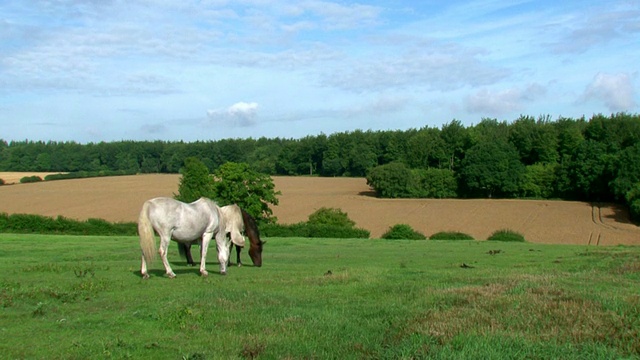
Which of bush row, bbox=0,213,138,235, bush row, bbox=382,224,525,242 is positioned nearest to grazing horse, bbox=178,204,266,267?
bush row, bbox=382,224,525,242

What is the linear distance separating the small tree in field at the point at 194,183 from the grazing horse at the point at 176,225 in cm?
5466

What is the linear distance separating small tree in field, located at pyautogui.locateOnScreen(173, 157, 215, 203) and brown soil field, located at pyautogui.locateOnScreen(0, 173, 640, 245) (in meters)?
9.34

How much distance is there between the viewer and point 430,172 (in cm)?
10619

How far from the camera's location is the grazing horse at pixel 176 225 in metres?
16.2

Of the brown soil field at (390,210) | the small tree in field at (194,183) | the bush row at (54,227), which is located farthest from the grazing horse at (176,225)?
the small tree in field at (194,183)

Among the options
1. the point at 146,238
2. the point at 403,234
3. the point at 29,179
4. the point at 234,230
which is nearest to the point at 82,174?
the point at 29,179

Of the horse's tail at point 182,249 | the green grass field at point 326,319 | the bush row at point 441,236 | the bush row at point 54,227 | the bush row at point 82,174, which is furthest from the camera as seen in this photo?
the bush row at point 82,174

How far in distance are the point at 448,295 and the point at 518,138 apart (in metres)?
116

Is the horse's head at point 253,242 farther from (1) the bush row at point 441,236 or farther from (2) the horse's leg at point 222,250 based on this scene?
(1) the bush row at point 441,236

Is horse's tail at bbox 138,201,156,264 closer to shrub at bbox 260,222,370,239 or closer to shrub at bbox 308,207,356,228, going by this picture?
shrub at bbox 260,222,370,239

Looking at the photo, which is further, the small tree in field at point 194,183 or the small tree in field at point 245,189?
the small tree in field at point 194,183

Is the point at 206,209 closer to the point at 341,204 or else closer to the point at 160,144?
the point at 341,204

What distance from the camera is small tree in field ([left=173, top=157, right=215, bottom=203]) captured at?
73.6m

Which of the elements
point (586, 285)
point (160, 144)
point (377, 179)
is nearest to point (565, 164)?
point (377, 179)
